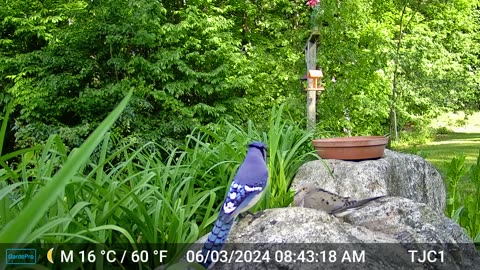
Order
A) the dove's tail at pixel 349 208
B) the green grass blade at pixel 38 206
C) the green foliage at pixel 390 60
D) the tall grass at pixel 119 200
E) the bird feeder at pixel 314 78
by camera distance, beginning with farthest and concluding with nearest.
A: the green foliage at pixel 390 60 < the bird feeder at pixel 314 78 < the dove's tail at pixel 349 208 < the tall grass at pixel 119 200 < the green grass blade at pixel 38 206

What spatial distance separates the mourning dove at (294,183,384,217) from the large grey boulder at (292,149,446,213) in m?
0.30

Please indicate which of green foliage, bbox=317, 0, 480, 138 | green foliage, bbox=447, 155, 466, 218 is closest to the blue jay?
green foliage, bbox=447, 155, 466, 218

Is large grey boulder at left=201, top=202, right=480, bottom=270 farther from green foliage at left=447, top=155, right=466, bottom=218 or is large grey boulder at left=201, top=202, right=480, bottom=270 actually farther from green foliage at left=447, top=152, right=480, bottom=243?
green foliage at left=447, top=155, right=466, bottom=218

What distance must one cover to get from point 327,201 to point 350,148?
89 centimetres

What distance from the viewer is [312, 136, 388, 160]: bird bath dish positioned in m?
2.72

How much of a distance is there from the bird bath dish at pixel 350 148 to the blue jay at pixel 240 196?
1.19 metres

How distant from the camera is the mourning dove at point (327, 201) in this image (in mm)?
1721

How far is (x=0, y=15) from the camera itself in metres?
7.70

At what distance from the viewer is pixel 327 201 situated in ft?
6.24

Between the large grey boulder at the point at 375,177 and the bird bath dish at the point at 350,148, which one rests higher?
the bird bath dish at the point at 350,148

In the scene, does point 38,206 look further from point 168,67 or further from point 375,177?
point 168,67

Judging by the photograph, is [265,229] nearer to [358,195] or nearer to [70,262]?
[70,262]

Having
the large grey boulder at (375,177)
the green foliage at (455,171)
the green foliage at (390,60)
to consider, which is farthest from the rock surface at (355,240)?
the green foliage at (390,60)

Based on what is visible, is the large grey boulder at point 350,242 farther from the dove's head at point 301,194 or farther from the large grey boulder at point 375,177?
the large grey boulder at point 375,177
